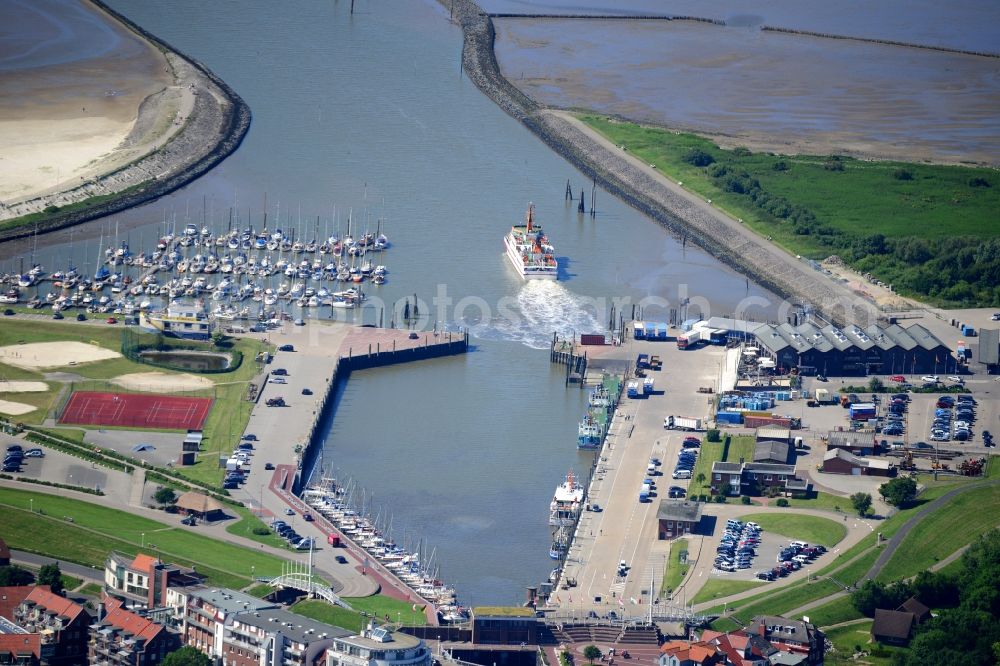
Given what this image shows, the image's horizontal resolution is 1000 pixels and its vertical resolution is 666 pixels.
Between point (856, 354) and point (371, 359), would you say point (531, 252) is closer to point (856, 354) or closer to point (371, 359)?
point (371, 359)

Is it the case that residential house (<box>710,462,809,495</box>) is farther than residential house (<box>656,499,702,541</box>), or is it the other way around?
residential house (<box>710,462,809,495</box>)

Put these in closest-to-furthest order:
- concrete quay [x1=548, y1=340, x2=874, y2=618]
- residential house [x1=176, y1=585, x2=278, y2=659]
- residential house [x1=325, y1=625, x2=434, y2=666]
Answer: residential house [x1=325, y1=625, x2=434, y2=666]
residential house [x1=176, y1=585, x2=278, y2=659]
concrete quay [x1=548, y1=340, x2=874, y2=618]

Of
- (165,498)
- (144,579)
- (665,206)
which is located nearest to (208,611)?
(144,579)

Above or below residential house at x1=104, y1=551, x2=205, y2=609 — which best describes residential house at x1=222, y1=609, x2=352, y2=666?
below

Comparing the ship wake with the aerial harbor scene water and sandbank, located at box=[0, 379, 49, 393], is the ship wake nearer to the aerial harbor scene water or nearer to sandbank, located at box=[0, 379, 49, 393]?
the aerial harbor scene water

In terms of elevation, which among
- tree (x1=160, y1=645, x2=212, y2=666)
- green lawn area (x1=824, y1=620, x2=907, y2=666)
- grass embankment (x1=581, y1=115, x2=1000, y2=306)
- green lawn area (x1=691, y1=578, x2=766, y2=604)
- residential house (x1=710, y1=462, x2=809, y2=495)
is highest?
grass embankment (x1=581, y1=115, x2=1000, y2=306)

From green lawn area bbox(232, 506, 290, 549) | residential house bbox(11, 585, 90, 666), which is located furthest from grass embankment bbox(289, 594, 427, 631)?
residential house bbox(11, 585, 90, 666)
